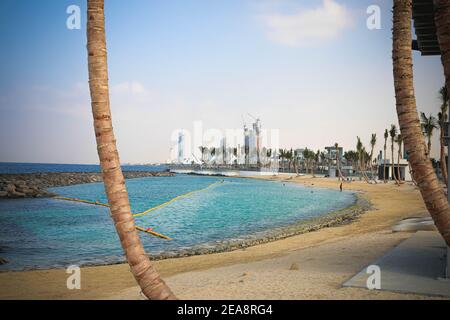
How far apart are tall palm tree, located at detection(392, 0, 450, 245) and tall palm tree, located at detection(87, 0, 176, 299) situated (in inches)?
176

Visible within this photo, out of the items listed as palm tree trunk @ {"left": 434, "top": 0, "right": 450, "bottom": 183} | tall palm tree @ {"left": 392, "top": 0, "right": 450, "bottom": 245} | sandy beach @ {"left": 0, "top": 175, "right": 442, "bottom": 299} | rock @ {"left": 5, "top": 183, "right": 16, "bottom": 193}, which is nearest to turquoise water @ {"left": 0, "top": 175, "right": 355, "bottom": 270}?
sandy beach @ {"left": 0, "top": 175, "right": 442, "bottom": 299}

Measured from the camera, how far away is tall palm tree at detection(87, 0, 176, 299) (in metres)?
5.38

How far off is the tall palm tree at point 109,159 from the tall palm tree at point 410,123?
4479 mm

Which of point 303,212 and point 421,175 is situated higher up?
point 421,175

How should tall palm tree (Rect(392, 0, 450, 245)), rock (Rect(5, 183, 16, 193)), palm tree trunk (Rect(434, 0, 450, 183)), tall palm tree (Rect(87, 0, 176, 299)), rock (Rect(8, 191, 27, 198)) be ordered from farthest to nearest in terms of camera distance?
rock (Rect(5, 183, 16, 193)), rock (Rect(8, 191, 27, 198)), tall palm tree (Rect(392, 0, 450, 245)), palm tree trunk (Rect(434, 0, 450, 183)), tall palm tree (Rect(87, 0, 176, 299))

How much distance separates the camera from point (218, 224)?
3250cm

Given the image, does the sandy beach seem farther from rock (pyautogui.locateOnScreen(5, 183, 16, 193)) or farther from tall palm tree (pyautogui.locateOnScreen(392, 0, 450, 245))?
rock (pyautogui.locateOnScreen(5, 183, 16, 193))

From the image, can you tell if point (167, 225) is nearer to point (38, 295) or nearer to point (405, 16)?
point (38, 295)

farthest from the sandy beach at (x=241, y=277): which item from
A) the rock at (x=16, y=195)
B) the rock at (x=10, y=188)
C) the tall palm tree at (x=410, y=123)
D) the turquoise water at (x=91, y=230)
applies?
the rock at (x=10, y=188)

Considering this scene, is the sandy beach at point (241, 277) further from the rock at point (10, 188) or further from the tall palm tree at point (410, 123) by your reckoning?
the rock at point (10, 188)

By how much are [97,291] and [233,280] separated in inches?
176

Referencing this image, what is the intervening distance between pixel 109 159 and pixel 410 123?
4917mm
